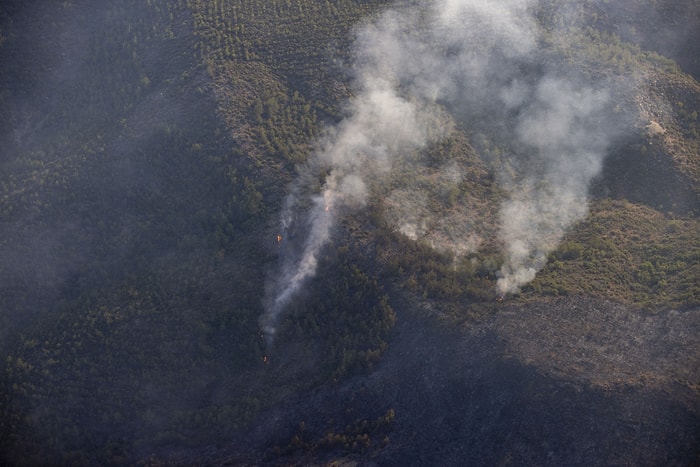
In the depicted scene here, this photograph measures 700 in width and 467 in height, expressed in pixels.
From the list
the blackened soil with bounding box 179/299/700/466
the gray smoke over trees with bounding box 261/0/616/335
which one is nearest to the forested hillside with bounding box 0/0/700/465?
the blackened soil with bounding box 179/299/700/466

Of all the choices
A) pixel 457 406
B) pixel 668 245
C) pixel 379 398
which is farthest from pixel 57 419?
pixel 668 245

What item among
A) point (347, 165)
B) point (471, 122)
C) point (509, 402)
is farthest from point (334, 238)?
point (471, 122)

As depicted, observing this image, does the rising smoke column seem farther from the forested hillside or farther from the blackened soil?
the blackened soil

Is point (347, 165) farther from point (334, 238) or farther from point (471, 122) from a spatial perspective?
point (471, 122)

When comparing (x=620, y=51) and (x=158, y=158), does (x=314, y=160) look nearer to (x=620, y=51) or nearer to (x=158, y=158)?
(x=158, y=158)

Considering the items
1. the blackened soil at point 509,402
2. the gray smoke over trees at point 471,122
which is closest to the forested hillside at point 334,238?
the blackened soil at point 509,402

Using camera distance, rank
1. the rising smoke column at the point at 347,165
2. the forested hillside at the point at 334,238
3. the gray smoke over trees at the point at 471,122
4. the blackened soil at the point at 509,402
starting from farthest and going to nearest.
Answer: the gray smoke over trees at the point at 471,122, the rising smoke column at the point at 347,165, the forested hillside at the point at 334,238, the blackened soil at the point at 509,402

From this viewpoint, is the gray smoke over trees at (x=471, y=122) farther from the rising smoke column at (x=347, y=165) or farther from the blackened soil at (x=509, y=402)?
the blackened soil at (x=509, y=402)
